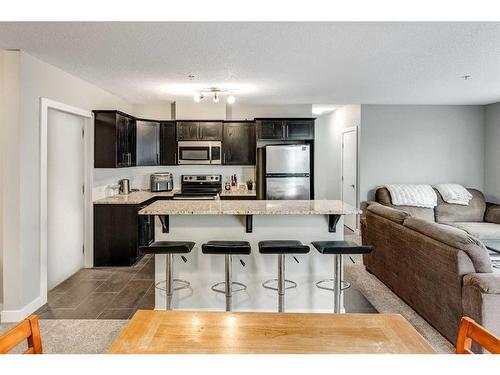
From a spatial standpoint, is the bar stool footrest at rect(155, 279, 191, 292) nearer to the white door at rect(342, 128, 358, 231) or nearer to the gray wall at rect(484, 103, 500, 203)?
the white door at rect(342, 128, 358, 231)

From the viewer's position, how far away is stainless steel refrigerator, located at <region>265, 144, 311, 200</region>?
6137mm

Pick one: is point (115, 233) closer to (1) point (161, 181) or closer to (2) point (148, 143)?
(1) point (161, 181)

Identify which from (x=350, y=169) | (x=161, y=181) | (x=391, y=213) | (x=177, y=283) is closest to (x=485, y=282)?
(x=391, y=213)

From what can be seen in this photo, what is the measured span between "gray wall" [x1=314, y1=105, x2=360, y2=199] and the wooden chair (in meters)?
6.64

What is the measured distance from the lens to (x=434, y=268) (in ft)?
10.1

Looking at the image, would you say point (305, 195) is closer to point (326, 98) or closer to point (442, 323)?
point (326, 98)

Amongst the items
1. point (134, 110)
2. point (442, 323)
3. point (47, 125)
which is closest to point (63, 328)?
point (47, 125)

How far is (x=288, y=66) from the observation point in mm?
3945

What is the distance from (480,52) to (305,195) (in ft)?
10.9

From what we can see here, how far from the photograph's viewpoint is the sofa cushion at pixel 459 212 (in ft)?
19.5

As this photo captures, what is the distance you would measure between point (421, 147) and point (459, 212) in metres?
1.41

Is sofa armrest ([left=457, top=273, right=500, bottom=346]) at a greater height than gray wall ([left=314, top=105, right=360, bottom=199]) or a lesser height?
lesser

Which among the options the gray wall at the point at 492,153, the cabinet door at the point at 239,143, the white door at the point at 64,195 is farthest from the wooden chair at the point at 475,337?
the gray wall at the point at 492,153

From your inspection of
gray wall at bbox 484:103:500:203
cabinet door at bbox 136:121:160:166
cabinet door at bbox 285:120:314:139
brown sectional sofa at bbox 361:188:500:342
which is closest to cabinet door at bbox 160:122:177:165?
cabinet door at bbox 136:121:160:166
